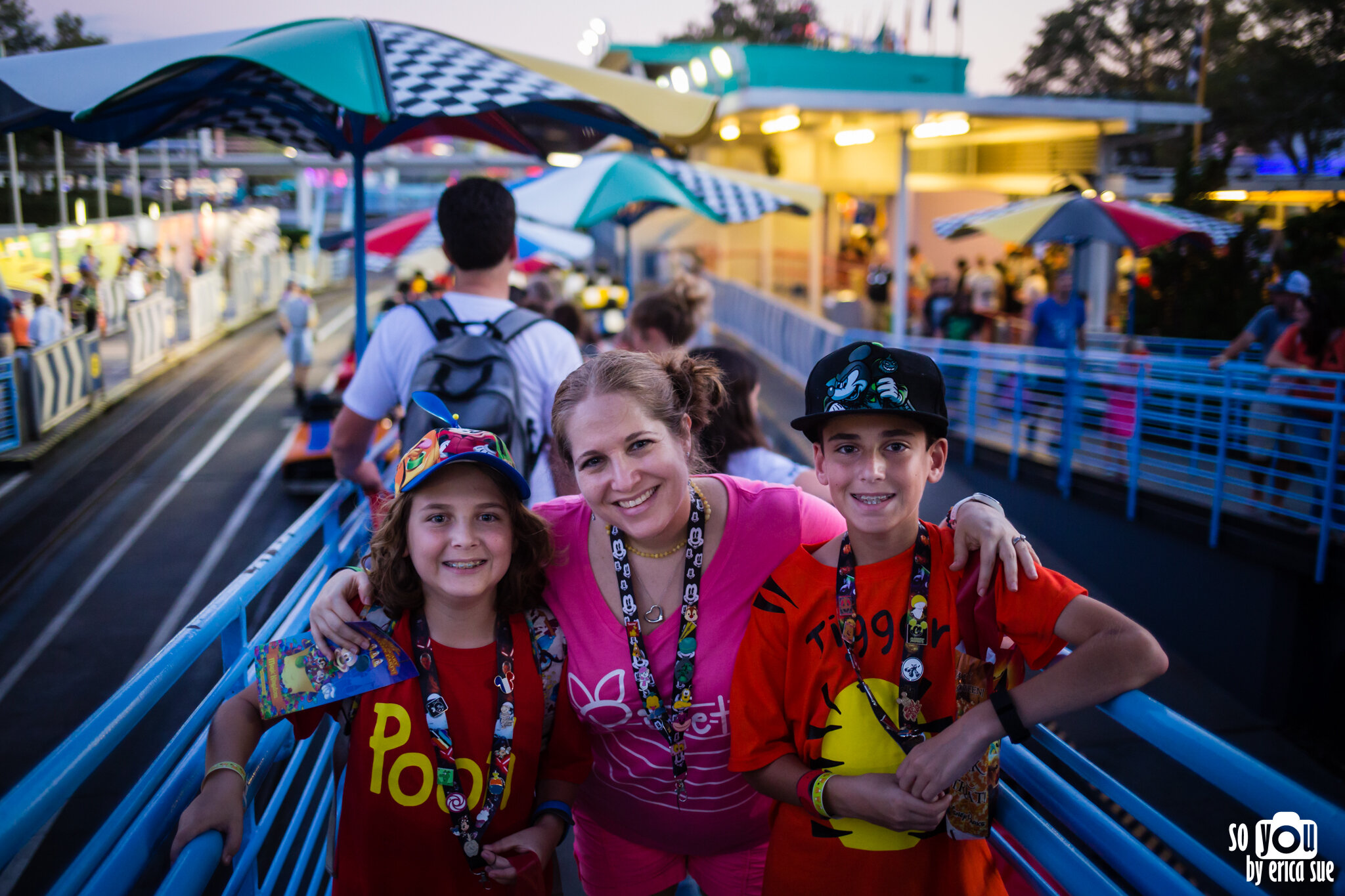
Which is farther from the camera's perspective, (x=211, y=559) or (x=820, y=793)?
(x=211, y=559)

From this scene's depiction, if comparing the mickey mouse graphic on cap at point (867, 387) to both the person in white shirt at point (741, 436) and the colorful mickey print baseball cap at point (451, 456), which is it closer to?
the colorful mickey print baseball cap at point (451, 456)

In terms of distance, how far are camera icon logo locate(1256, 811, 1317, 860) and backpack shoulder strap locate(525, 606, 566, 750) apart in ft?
4.60

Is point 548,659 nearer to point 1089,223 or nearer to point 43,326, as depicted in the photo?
point 1089,223

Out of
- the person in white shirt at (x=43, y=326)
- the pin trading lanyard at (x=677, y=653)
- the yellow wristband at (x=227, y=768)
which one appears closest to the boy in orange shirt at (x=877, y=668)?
the pin trading lanyard at (x=677, y=653)

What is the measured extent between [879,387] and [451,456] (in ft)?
3.06

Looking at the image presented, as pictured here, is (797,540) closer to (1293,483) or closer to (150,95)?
(150,95)

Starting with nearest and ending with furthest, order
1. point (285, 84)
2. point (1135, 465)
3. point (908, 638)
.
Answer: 1. point (908, 638)
2. point (285, 84)
3. point (1135, 465)

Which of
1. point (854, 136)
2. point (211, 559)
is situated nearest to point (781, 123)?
point (854, 136)

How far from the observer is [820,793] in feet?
5.82

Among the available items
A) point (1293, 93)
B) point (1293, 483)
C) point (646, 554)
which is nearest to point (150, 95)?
point (646, 554)

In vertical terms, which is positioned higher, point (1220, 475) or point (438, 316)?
point (438, 316)

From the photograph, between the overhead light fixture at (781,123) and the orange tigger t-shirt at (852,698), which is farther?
the overhead light fixture at (781,123)

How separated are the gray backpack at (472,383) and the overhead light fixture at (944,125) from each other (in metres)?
15.0

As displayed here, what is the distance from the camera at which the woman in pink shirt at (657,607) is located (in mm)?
2080
